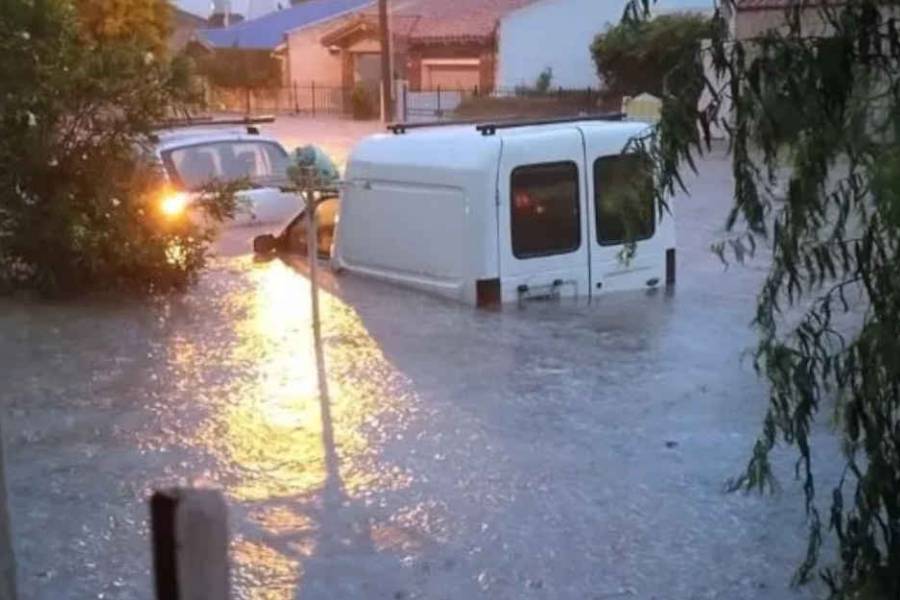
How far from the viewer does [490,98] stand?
147 feet

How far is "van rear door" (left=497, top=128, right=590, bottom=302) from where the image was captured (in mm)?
13609

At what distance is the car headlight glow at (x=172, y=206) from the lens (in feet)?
46.5


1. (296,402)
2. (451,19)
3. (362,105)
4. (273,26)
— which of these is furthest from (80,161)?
(273,26)

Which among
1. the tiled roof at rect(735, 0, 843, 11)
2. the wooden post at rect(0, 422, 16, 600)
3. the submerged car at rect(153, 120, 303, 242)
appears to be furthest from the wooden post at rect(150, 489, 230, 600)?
the submerged car at rect(153, 120, 303, 242)

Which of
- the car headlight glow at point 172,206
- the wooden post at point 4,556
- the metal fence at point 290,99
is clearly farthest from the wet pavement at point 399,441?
the metal fence at point 290,99

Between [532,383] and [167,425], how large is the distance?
2.61m

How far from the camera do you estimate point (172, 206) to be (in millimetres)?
14250

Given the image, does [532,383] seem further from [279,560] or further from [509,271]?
[279,560]

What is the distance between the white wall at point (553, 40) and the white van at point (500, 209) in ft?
105

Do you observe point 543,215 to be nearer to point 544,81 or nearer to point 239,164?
point 239,164

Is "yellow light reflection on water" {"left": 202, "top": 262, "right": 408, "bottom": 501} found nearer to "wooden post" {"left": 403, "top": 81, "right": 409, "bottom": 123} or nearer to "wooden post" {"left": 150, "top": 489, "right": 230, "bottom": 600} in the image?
"wooden post" {"left": 150, "top": 489, "right": 230, "bottom": 600}

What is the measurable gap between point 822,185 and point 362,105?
45126 mm

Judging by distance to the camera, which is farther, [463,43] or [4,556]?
[463,43]

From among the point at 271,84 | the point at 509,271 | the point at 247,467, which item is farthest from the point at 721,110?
the point at 271,84
